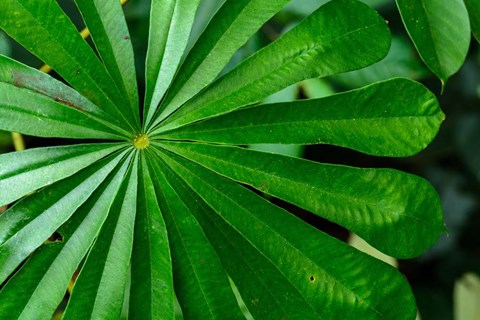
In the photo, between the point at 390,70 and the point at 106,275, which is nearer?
the point at 106,275

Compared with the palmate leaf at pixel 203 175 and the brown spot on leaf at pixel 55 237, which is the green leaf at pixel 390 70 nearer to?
the palmate leaf at pixel 203 175

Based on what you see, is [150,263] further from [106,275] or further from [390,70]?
[390,70]

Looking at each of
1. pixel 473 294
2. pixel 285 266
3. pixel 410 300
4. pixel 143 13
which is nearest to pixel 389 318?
pixel 410 300

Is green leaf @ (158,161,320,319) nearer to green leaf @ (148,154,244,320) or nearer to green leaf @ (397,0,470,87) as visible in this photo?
green leaf @ (148,154,244,320)

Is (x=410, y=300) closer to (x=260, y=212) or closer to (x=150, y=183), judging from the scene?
(x=260, y=212)

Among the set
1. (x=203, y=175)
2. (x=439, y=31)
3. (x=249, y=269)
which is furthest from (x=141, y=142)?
(x=439, y=31)

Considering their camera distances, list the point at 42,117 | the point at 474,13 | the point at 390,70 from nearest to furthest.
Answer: the point at 42,117
the point at 474,13
the point at 390,70
